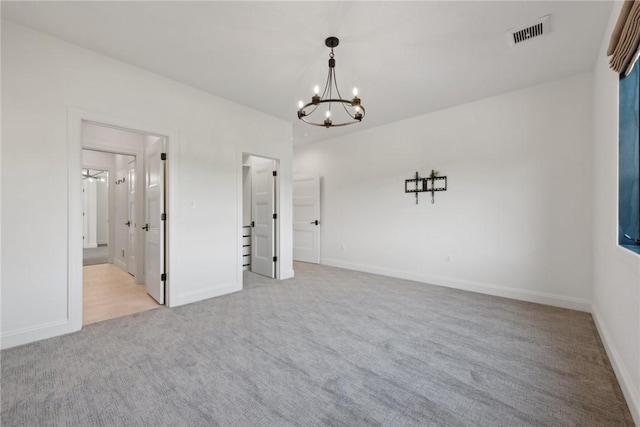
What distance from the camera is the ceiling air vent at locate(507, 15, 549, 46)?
236 cm

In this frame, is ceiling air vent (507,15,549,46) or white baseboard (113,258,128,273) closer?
ceiling air vent (507,15,549,46)

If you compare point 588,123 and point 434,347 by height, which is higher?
point 588,123

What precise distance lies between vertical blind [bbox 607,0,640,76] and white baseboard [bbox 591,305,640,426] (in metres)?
1.97

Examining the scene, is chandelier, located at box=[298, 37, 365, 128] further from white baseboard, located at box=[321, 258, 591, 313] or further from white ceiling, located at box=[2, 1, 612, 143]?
white baseboard, located at box=[321, 258, 591, 313]

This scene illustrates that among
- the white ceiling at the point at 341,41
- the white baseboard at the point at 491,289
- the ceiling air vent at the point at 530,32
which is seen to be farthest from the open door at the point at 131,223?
the ceiling air vent at the point at 530,32

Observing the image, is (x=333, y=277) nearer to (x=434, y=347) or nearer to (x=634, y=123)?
(x=434, y=347)

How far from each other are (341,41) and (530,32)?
1.72 metres

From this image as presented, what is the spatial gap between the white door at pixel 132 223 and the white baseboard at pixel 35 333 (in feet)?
7.59

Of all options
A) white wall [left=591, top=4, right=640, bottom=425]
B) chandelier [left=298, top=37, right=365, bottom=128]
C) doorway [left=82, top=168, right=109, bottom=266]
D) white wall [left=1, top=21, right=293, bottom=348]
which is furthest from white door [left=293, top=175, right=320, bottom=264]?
doorway [left=82, top=168, right=109, bottom=266]

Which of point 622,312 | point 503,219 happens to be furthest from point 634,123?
point 503,219

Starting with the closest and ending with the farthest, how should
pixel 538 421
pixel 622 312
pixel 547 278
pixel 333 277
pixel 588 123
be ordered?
pixel 538 421
pixel 622 312
pixel 588 123
pixel 547 278
pixel 333 277

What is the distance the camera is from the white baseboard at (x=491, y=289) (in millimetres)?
3299

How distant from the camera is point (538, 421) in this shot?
1.55m

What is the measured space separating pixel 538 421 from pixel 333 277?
3501mm
